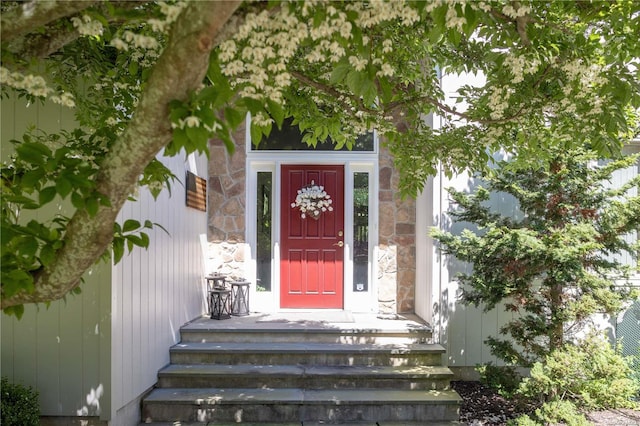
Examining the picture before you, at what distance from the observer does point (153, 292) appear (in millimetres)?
3830

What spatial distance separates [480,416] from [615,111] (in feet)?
8.89

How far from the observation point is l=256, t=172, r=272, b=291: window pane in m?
5.71

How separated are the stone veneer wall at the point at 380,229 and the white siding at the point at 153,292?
1.68ft

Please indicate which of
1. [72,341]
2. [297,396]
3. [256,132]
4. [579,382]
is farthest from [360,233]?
[256,132]

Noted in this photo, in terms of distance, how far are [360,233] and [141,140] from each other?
4.52 m

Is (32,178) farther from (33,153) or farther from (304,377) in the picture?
(304,377)

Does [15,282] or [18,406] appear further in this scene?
[18,406]

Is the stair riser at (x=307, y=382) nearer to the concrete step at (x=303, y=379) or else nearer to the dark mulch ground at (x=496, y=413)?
the concrete step at (x=303, y=379)

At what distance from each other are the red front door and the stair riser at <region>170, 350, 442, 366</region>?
55.3 inches

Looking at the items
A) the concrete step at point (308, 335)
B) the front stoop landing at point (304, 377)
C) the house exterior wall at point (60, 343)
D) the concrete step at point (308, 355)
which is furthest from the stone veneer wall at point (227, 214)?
the house exterior wall at point (60, 343)

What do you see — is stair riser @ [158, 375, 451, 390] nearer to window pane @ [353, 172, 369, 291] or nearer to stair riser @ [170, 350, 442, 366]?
stair riser @ [170, 350, 442, 366]

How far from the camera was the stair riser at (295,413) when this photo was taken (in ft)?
12.3

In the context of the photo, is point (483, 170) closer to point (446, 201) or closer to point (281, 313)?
point (446, 201)

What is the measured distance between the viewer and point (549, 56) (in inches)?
92.4
